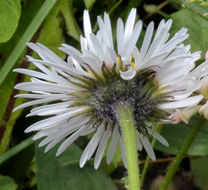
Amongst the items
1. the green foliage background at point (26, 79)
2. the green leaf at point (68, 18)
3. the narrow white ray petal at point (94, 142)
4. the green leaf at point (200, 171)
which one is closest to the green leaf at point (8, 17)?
the green foliage background at point (26, 79)

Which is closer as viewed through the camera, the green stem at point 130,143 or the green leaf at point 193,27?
the green stem at point 130,143

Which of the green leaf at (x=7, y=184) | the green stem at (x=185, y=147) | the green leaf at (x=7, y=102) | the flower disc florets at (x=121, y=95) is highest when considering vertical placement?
the green leaf at (x=7, y=102)

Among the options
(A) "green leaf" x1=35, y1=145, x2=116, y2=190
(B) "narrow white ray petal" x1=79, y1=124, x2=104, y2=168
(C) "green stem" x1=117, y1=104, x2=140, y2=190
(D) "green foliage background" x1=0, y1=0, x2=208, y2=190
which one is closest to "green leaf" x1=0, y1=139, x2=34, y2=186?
(D) "green foliage background" x1=0, y1=0, x2=208, y2=190

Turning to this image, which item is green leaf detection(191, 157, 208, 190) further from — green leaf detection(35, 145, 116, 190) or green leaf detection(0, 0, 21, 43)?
green leaf detection(0, 0, 21, 43)

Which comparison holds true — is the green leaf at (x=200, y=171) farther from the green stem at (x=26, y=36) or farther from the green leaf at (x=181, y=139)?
the green stem at (x=26, y=36)

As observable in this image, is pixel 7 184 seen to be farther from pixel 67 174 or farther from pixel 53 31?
pixel 53 31

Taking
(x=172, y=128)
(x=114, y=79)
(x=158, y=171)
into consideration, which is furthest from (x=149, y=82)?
(x=158, y=171)
